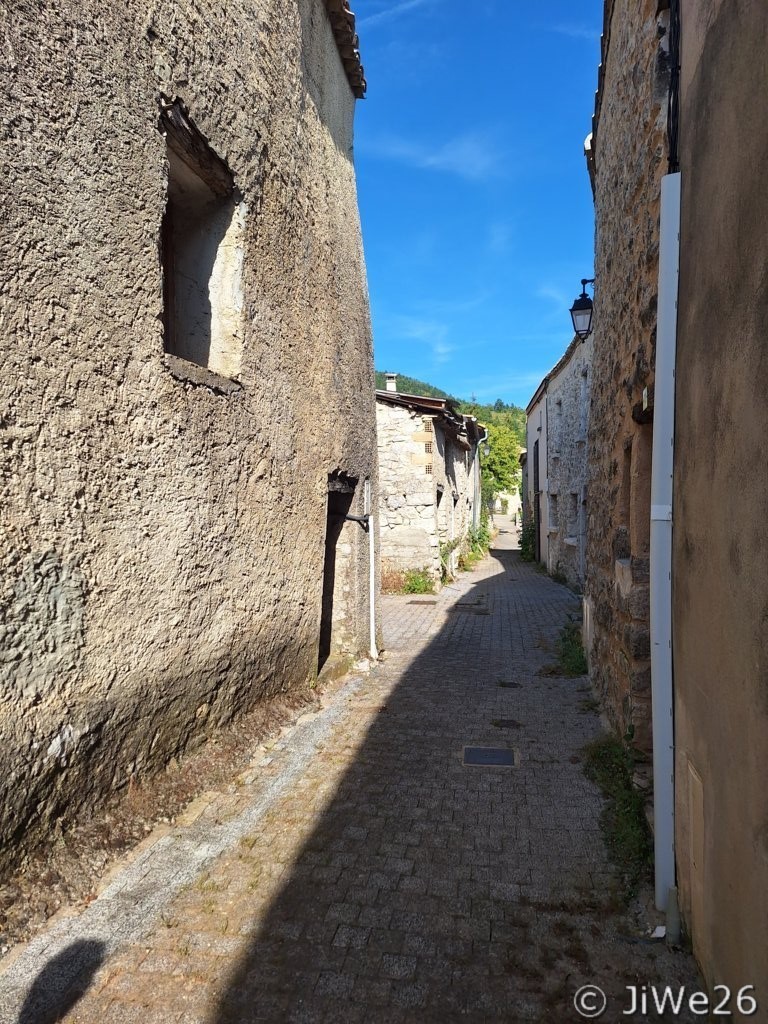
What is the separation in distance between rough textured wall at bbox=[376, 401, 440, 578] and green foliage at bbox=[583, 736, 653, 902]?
8.44 meters

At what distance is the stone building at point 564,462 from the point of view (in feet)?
41.5

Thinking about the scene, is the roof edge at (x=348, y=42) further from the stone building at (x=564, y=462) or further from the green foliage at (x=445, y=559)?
the green foliage at (x=445, y=559)

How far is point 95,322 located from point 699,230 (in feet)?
8.15

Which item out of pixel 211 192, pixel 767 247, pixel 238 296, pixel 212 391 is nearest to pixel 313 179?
pixel 211 192

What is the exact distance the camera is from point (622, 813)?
3287mm

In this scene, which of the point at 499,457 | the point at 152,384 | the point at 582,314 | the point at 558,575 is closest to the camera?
the point at 152,384

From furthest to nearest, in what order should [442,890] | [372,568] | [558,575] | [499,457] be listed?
[499,457]
[558,575]
[372,568]
[442,890]

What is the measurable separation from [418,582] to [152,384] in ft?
32.0

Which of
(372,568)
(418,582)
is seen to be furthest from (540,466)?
(372,568)

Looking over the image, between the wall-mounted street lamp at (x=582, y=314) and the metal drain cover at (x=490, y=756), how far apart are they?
903 centimetres

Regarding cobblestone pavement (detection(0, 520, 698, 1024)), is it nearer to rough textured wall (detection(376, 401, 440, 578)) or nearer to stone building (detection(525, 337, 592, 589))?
rough textured wall (detection(376, 401, 440, 578))

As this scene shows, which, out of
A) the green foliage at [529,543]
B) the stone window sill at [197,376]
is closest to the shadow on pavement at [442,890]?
the stone window sill at [197,376]

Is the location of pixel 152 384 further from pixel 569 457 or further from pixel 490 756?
pixel 569 457

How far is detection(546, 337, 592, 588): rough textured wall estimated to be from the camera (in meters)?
12.6
